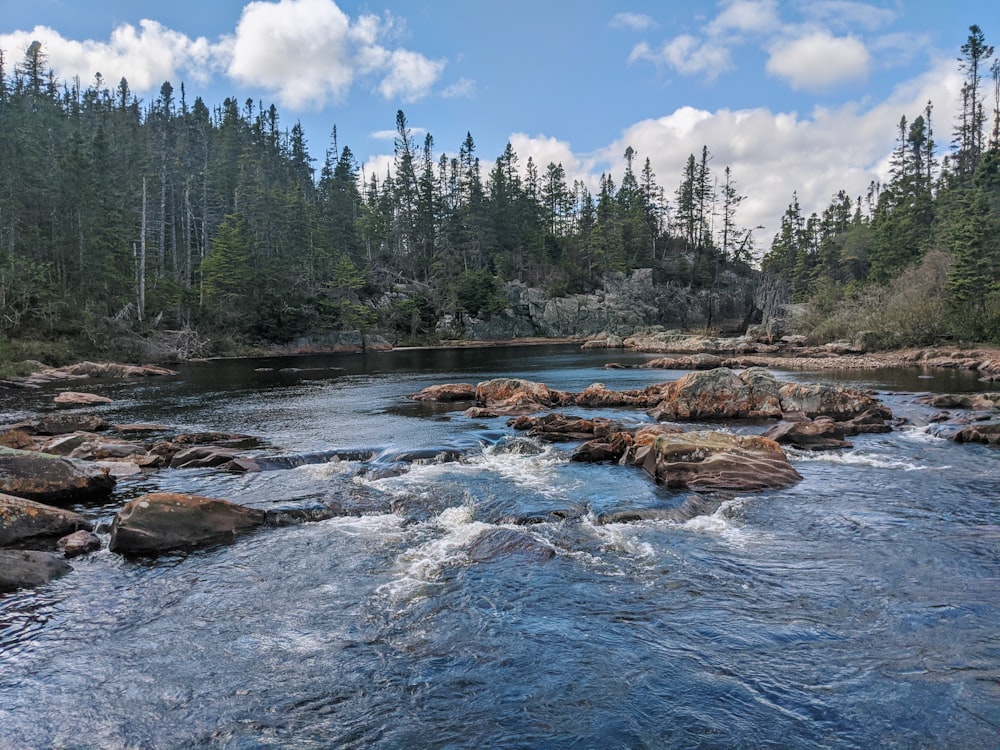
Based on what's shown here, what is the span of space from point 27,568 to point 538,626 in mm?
8723

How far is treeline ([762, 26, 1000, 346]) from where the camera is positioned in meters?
45.2

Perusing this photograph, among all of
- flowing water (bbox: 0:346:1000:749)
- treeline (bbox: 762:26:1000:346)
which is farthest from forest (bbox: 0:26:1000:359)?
flowing water (bbox: 0:346:1000:749)

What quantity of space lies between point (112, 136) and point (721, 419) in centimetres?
10174

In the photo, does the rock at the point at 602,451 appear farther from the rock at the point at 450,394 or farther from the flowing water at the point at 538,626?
the rock at the point at 450,394

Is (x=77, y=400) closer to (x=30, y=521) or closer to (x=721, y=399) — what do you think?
(x=30, y=521)

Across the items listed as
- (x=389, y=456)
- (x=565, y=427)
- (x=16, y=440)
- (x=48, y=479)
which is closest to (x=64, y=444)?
(x=16, y=440)

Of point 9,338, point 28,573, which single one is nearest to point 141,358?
point 9,338

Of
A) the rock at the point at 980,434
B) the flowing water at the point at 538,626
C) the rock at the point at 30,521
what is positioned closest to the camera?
the flowing water at the point at 538,626

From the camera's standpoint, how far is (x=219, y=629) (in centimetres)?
819

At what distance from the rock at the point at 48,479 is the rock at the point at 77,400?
674 inches

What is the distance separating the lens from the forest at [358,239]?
164 feet

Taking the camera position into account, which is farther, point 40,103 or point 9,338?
point 40,103

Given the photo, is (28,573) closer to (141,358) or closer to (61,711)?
(61,711)

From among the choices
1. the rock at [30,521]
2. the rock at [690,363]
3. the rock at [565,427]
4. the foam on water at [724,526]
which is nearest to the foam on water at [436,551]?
the foam on water at [724,526]
